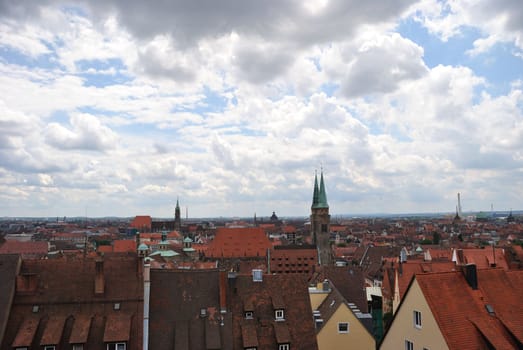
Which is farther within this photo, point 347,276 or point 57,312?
point 347,276

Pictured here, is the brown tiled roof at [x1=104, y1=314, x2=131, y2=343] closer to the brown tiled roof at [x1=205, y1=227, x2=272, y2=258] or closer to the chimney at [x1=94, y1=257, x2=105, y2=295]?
the chimney at [x1=94, y1=257, x2=105, y2=295]

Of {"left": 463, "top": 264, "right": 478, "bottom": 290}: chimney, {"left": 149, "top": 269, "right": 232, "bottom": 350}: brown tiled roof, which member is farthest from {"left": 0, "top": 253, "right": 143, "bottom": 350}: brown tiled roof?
{"left": 463, "top": 264, "right": 478, "bottom": 290}: chimney

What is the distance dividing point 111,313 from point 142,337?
120 inches

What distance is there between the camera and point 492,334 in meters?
25.8

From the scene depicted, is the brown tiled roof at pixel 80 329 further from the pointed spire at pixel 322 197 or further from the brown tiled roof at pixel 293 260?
the pointed spire at pixel 322 197

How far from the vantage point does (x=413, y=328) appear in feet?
93.7

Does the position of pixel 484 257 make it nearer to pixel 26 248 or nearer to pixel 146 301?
pixel 146 301

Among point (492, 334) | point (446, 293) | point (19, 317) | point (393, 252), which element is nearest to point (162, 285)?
point (19, 317)

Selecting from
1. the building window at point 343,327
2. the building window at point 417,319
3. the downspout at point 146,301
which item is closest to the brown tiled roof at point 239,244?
the building window at point 343,327

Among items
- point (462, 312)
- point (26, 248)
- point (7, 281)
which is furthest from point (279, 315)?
point (26, 248)

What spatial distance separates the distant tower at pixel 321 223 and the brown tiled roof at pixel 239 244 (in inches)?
960

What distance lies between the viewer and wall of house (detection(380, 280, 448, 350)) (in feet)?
87.4

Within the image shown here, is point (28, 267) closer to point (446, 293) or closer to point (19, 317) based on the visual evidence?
point (19, 317)

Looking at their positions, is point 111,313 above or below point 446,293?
below
